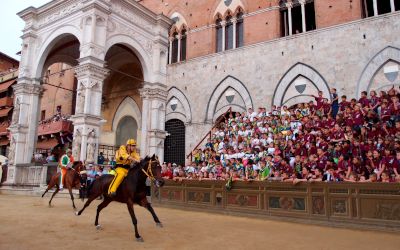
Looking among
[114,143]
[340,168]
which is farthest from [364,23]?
[114,143]

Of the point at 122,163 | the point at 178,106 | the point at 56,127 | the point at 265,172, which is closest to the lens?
the point at 122,163

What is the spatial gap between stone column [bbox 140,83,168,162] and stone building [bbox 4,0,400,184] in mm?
64

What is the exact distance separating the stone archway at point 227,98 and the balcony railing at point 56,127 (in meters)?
11.2

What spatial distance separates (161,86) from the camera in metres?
20.4

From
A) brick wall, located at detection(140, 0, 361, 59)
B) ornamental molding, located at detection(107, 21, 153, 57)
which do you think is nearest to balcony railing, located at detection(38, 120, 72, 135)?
ornamental molding, located at detection(107, 21, 153, 57)

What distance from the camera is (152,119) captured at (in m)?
19.9

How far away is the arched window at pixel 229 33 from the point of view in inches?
829

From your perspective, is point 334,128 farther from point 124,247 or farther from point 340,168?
point 124,247

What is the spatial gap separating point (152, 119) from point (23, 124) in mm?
7679

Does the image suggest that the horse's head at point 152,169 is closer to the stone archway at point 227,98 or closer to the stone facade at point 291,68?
the stone facade at point 291,68

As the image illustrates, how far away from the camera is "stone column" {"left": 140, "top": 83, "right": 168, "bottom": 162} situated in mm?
19672

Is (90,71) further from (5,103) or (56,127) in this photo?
(5,103)

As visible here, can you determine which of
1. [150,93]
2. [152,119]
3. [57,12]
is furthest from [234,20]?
[57,12]

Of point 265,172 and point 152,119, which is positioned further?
point 152,119
